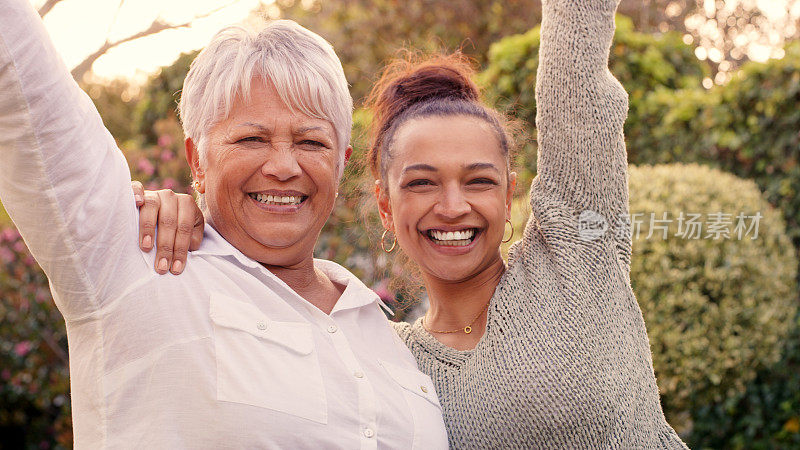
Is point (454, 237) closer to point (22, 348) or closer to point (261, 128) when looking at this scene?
point (261, 128)

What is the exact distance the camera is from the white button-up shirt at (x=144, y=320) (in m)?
1.38

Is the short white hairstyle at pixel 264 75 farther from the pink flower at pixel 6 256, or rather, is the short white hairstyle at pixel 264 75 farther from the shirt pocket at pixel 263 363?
the pink flower at pixel 6 256

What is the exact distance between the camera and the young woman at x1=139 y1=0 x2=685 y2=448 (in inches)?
79.0

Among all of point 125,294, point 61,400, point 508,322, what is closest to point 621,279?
point 508,322

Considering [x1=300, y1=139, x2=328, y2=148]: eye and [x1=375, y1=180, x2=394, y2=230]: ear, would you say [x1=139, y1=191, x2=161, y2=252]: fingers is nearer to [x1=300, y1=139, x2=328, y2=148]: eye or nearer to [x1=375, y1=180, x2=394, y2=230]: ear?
[x1=300, y1=139, x2=328, y2=148]: eye

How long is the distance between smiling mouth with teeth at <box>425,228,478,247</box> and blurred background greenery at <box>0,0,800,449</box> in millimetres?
670

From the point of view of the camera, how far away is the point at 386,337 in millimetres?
2172

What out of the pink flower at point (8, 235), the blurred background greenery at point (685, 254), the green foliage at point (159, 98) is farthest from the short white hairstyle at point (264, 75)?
the green foliage at point (159, 98)

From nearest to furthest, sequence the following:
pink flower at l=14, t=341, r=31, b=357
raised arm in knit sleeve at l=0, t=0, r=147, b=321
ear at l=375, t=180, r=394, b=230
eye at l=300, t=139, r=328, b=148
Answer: raised arm in knit sleeve at l=0, t=0, r=147, b=321 < eye at l=300, t=139, r=328, b=148 < ear at l=375, t=180, r=394, b=230 < pink flower at l=14, t=341, r=31, b=357

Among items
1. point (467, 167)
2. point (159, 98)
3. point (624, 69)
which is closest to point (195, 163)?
point (467, 167)

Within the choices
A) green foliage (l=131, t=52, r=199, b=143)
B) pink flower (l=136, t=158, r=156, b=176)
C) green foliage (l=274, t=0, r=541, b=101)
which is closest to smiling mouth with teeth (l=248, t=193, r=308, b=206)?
pink flower (l=136, t=158, r=156, b=176)

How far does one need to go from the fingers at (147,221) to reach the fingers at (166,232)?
2 centimetres

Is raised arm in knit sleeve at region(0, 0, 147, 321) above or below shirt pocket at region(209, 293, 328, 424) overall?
above

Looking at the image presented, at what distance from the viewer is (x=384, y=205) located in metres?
2.52
